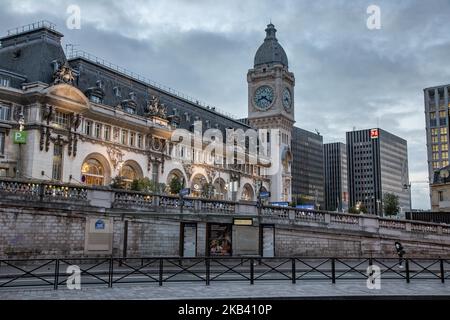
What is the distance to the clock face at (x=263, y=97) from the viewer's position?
121m

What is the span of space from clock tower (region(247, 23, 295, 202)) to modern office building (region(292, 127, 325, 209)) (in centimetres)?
4328

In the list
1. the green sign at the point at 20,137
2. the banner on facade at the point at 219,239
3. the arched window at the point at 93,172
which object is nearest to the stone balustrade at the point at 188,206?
the banner on facade at the point at 219,239

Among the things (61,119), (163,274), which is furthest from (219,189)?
(163,274)

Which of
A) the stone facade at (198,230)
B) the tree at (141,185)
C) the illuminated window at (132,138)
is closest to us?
the stone facade at (198,230)

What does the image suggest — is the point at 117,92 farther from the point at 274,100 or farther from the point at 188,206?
the point at 274,100

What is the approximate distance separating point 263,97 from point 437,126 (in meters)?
45.7

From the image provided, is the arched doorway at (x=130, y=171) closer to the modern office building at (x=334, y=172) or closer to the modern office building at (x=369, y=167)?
the modern office building at (x=334, y=172)

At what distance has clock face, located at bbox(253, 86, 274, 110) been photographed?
120750mm

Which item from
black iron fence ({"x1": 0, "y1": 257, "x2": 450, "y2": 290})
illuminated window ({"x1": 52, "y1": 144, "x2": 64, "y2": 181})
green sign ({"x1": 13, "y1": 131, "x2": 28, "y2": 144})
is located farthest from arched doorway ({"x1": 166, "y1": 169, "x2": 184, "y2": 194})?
black iron fence ({"x1": 0, "y1": 257, "x2": 450, "y2": 290})

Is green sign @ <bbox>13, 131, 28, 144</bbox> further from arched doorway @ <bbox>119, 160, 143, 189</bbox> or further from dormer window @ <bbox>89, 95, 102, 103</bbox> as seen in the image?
arched doorway @ <bbox>119, 160, 143, 189</bbox>

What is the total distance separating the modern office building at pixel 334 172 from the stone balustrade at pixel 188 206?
156706mm

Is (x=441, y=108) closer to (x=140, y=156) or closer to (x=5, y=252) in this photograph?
(x=140, y=156)
